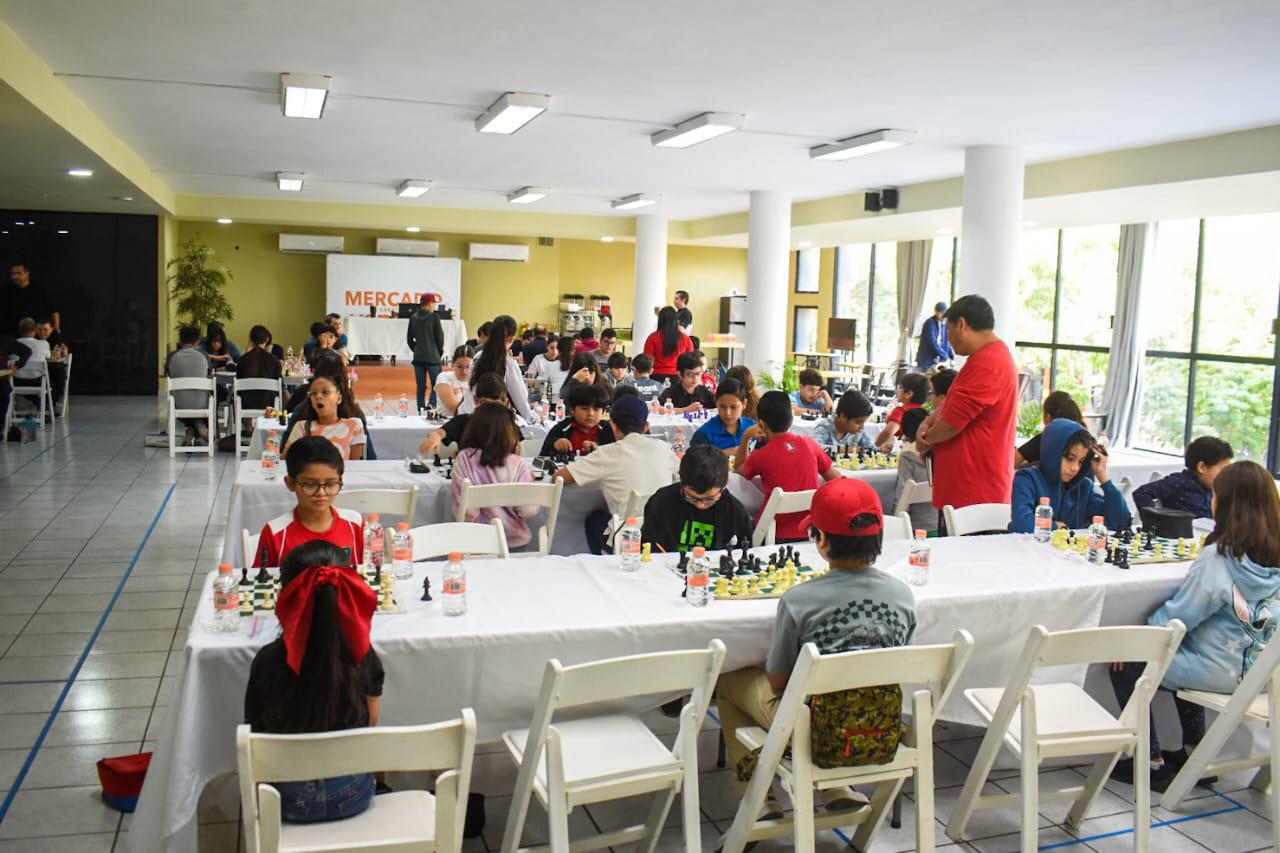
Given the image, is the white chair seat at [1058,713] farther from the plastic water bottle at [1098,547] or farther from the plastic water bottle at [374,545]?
the plastic water bottle at [374,545]

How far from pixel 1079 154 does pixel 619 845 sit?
7.91 meters

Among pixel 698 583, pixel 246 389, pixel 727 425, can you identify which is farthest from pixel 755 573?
pixel 246 389

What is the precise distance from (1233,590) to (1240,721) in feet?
1.37

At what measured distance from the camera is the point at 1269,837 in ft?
→ 11.0

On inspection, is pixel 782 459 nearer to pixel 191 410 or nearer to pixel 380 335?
pixel 191 410

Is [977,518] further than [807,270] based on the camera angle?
No

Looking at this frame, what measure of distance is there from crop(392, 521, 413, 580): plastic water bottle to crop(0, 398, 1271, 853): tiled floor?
725 millimetres

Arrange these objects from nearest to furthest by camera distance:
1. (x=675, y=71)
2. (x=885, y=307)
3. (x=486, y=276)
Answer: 1. (x=675, y=71)
2. (x=885, y=307)
3. (x=486, y=276)

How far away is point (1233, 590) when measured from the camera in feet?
11.3

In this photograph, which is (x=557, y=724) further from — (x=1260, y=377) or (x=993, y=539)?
(x=1260, y=377)

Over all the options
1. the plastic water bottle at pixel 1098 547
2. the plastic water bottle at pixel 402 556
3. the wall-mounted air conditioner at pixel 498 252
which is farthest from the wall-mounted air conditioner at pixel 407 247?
the plastic water bottle at pixel 1098 547

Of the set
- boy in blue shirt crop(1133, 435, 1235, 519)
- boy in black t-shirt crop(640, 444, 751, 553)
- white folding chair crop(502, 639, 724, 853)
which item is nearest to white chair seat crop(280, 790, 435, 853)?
white folding chair crop(502, 639, 724, 853)

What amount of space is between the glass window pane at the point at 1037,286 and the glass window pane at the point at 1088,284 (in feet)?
0.66

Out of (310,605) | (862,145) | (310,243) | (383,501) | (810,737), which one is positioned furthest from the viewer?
(310,243)
